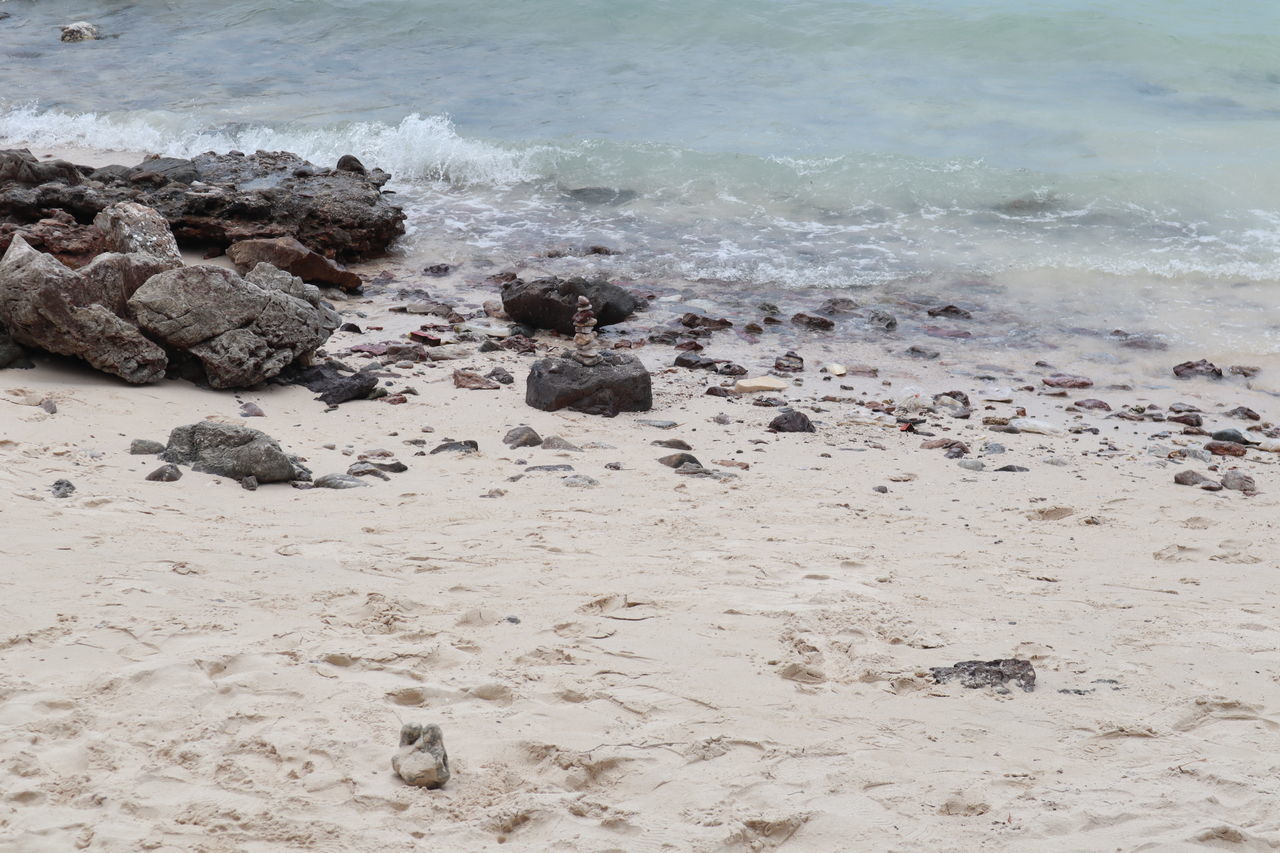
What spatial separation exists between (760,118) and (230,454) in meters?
11.0

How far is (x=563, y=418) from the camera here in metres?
6.01

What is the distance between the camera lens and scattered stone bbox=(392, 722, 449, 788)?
2477 millimetres

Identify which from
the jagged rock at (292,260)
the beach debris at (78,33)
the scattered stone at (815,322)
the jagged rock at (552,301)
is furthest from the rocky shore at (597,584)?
the beach debris at (78,33)

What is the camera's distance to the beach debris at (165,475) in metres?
4.33

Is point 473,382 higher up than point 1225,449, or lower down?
higher up

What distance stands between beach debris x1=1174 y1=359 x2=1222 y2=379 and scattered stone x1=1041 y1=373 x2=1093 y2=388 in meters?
0.68

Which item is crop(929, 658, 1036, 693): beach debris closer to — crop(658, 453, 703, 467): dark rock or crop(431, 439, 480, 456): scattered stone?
crop(658, 453, 703, 467): dark rock

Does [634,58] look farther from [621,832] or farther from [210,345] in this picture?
[621,832]

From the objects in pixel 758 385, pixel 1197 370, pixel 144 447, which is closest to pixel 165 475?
pixel 144 447

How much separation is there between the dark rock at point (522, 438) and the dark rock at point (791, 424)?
1.36 m

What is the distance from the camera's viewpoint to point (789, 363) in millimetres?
7391

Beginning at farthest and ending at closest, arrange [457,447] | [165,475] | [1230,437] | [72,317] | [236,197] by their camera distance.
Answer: [236,197] → [1230,437] → [72,317] → [457,447] → [165,475]

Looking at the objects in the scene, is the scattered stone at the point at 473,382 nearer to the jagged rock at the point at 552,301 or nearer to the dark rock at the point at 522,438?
the dark rock at the point at 522,438

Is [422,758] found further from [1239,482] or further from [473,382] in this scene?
[1239,482]
